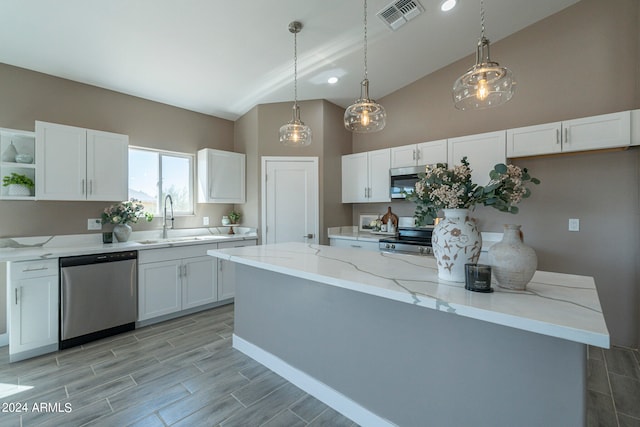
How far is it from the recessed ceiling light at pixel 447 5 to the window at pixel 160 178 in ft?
11.9

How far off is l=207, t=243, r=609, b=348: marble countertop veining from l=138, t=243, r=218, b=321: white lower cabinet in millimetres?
1658

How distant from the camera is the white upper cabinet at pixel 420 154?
11.0 ft

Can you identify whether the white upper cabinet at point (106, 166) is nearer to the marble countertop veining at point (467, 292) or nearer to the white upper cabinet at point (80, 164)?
the white upper cabinet at point (80, 164)

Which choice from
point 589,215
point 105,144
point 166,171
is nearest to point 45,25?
point 105,144

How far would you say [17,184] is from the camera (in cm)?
262

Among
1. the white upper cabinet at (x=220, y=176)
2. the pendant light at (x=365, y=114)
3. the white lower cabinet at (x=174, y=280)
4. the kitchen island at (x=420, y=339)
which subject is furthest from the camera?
the white upper cabinet at (x=220, y=176)

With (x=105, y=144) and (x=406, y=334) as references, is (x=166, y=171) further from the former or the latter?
(x=406, y=334)

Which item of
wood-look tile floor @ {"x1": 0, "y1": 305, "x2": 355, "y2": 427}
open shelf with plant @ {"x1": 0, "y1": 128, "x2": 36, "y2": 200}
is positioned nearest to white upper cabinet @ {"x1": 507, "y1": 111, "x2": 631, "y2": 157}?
wood-look tile floor @ {"x1": 0, "y1": 305, "x2": 355, "y2": 427}

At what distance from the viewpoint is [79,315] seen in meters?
2.63

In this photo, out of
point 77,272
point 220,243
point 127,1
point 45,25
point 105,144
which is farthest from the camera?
point 220,243

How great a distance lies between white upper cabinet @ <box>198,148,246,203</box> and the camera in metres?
3.97

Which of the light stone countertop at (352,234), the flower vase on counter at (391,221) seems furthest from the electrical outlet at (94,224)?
the flower vase on counter at (391,221)

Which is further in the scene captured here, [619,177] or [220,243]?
[220,243]

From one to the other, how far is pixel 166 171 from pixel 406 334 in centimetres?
378
